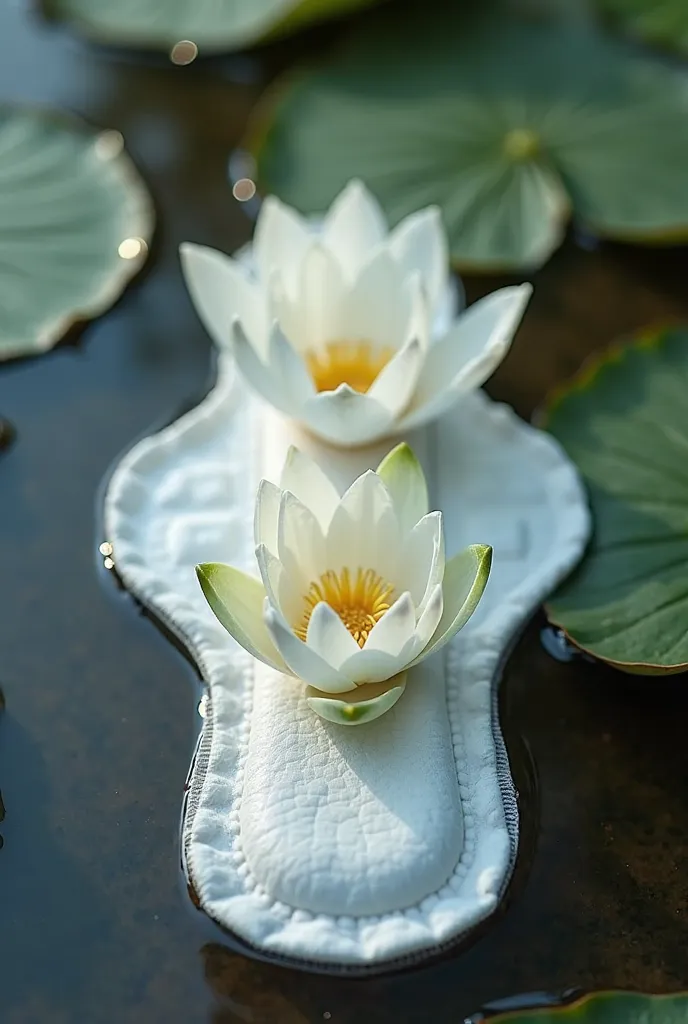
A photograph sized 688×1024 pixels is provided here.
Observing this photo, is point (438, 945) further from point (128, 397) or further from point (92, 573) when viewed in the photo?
point (128, 397)

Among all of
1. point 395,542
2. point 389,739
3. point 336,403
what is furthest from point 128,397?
point 389,739

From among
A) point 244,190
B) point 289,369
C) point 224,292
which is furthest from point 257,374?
point 244,190

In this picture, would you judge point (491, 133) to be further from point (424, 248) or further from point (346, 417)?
point (346, 417)

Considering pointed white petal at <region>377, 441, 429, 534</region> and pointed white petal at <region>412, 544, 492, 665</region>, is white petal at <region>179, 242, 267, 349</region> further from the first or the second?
pointed white petal at <region>412, 544, 492, 665</region>

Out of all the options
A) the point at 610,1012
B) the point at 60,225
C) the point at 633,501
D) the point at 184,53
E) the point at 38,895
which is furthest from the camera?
the point at 184,53

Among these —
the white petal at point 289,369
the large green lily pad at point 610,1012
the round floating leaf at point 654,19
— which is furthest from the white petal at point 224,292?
the round floating leaf at point 654,19

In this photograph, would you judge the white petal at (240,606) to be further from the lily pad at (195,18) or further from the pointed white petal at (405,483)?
the lily pad at (195,18)

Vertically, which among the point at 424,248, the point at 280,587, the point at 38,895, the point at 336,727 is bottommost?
the point at 38,895

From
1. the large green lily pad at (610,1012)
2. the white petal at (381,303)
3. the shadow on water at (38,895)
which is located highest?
the white petal at (381,303)
